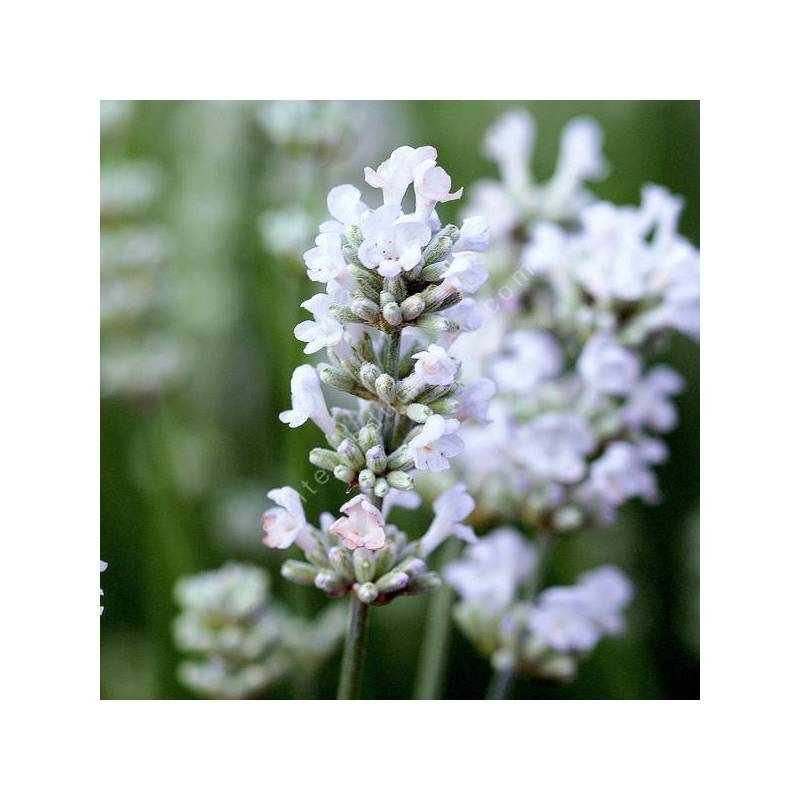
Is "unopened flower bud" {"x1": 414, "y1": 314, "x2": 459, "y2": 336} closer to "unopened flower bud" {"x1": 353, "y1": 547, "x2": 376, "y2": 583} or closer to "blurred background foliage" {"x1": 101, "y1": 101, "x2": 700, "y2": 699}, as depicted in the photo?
"unopened flower bud" {"x1": 353, "y1": 547, "x2": 376, "y2": 583}

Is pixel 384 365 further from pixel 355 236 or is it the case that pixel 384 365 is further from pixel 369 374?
pixel 355 236

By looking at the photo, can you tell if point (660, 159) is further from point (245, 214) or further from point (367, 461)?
point (367, 461)

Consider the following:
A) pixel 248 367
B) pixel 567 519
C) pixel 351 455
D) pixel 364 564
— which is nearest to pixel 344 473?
pixel 351 455

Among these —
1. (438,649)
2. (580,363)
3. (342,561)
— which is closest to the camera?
(342,561)

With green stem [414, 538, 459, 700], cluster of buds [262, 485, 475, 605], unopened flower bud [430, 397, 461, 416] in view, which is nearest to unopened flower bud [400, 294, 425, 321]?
unopened flower bud [430, 397, 461, 416]

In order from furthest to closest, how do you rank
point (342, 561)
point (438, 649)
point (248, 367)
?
point (248, 367), point (438, 649), point (342, 561)

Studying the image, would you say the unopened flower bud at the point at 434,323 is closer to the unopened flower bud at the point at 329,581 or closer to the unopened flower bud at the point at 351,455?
the unopened flower bud at the point at 351,455
